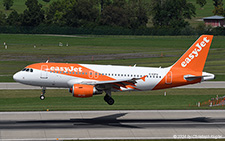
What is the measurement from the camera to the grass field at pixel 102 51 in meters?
109

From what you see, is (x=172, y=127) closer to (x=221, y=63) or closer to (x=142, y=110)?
(x=142, y=110)

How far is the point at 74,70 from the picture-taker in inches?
2039

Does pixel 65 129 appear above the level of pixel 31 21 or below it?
below

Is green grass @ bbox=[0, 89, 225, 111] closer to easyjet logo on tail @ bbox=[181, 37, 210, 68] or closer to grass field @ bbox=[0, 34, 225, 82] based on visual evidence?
easyjet logo on tail @ bbox=[181, 37, 210, 68]

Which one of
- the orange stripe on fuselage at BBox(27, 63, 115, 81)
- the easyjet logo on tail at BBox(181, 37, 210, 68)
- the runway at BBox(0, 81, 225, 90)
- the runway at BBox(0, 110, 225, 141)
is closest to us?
the runway at BBox(0, 110, 225, 141)

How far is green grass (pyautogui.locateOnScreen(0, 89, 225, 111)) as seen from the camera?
60.1 meters

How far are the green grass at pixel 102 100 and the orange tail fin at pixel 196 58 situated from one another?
7653 mm

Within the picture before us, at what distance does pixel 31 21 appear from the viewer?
172 meters

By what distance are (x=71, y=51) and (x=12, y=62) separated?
24807 mm

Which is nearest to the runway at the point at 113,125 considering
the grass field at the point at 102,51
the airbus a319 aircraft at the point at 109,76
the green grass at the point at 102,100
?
the airbus a319 aircraft at the point at 109,76

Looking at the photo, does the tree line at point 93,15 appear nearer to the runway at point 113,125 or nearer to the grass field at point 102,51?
the grass field at point 102,51

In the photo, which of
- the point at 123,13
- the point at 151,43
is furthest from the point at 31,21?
the point at 151,43

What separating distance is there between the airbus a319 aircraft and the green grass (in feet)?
22.1

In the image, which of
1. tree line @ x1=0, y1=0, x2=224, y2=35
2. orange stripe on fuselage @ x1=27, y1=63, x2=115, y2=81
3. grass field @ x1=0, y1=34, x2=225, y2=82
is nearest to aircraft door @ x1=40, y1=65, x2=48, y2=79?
orange stripe on fuselage @ x1=27, y1=63, x2=115, y2=81
